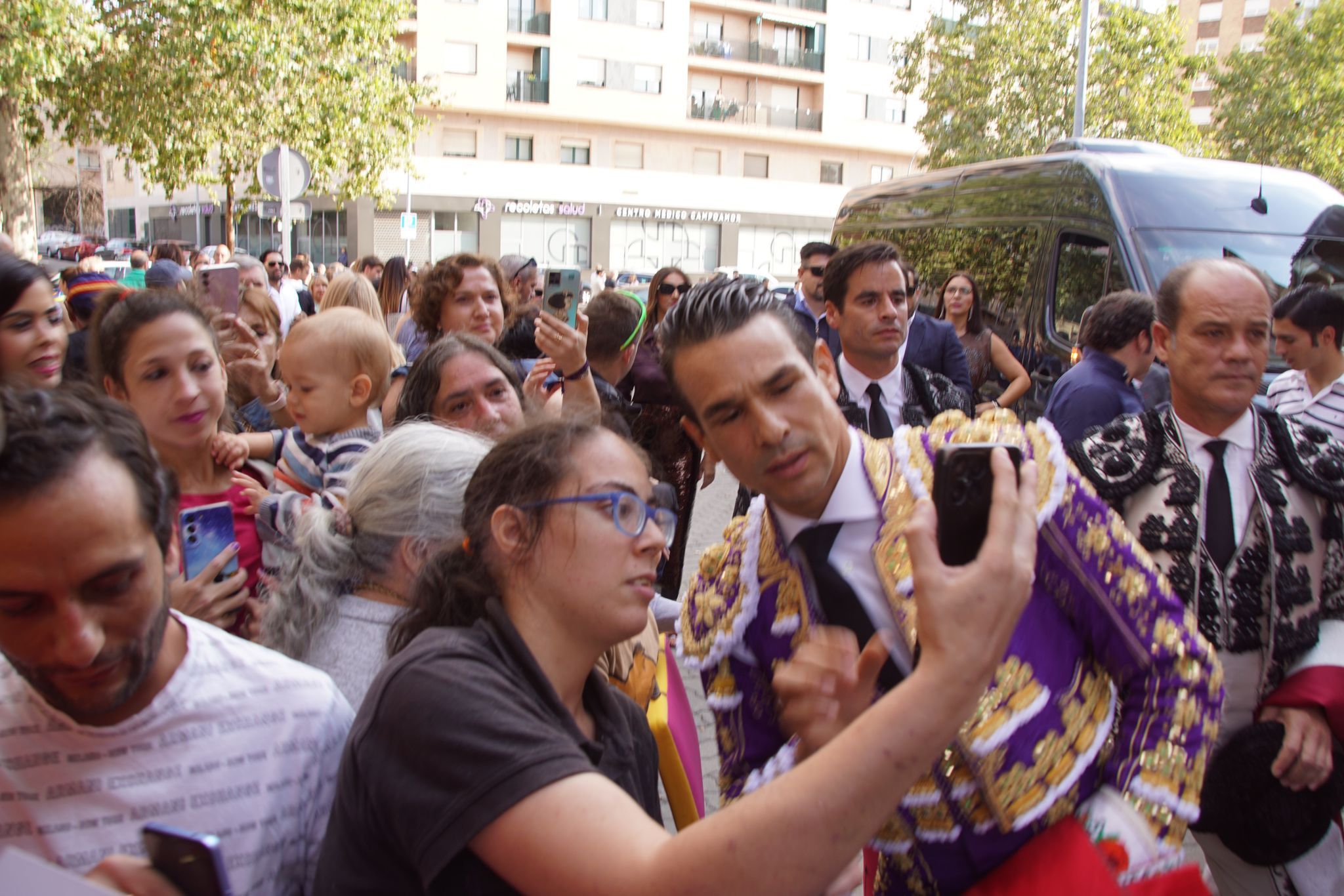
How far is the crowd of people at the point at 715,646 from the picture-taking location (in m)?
1.36

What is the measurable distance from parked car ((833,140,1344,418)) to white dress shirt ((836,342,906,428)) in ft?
10.7

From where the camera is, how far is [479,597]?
178 cm

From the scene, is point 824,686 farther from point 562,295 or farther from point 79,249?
point 79,249

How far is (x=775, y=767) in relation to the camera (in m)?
1.87

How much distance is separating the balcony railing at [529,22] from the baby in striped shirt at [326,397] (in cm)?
4168

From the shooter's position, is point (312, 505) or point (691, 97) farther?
point (691, 97)

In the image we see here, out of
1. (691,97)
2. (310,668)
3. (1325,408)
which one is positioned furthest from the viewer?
(691,97)

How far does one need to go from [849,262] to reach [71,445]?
3675 mm

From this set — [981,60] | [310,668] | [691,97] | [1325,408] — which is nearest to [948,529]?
[310,668]

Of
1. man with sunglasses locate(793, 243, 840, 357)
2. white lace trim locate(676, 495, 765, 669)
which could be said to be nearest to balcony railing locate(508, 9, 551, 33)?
man with sunglasses locate(793, 243, 840, 357)

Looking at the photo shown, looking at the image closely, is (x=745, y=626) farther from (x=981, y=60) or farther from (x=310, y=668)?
(x=981, y=60)

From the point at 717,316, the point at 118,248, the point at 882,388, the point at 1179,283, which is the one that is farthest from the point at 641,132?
the point at 717,316

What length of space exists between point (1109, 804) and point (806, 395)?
843 mm

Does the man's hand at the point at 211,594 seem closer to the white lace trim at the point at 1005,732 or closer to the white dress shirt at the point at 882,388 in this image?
the white lace trim at the point at 1005,732
